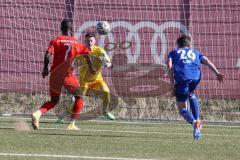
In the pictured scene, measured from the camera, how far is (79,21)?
66.8 ft

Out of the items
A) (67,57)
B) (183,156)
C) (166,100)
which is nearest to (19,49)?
(166,100)

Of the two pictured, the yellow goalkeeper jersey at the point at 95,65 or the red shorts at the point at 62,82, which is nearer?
the red shorts at the point at 62,82

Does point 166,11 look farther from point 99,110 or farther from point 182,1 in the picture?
point 99,110

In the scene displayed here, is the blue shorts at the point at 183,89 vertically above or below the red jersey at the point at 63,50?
below

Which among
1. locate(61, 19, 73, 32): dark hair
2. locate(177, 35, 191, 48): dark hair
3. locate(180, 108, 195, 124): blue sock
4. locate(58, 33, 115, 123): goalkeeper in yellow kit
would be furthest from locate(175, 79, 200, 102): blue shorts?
locate(58, 33, 115, 123): goalkeeper in yellow kit

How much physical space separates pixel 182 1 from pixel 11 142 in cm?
840

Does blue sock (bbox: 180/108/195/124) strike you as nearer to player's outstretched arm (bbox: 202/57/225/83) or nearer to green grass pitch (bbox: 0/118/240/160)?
green grass pitch (bbox: 0/118/240/160)

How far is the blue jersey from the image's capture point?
14.8 meters

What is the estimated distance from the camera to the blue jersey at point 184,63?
14.8 m

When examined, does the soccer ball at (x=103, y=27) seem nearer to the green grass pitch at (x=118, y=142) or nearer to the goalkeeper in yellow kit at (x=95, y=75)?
the goalkeeper in yellow kit at (x=95, y=75)

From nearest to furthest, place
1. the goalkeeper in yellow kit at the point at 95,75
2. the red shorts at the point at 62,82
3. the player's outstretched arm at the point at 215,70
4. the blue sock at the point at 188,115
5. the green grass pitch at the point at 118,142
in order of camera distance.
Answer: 1. the green grass pitch at the point at 118,142
2. the blue sock at the point at 188,115
3. the player's outstretched arm at the point at 215,70
4. the red shorts at the point at 62,82
5. the goalkeeper in yellow kit at the point at 95,75

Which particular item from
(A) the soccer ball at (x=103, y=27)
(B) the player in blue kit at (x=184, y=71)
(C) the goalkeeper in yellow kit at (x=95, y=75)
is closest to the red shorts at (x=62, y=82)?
(B) the player in blue kit at (x=184, y=71)

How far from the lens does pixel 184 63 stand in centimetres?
1483

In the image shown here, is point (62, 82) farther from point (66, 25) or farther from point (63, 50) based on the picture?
point (66, 25)
